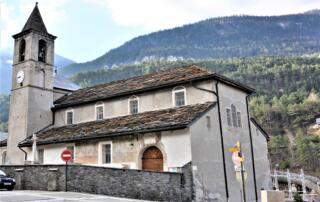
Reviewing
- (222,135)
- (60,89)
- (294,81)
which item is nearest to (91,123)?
(60,89)

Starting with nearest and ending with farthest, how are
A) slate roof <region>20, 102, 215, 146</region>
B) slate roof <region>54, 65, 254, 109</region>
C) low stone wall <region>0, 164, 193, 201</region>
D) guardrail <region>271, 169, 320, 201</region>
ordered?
low stone wall <region>0, 164, 193, 201</region>, slate roof <region>20, 102, 215, 146</region>, slate roof <region>54, 65, 254, 109</region>, guardrail <region>271, 169, 320, 201</region>

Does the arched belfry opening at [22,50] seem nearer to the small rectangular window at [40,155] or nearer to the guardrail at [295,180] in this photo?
the small rectangular window at [40,155]

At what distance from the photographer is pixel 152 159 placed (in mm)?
21188

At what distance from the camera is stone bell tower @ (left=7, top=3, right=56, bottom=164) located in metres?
30.3

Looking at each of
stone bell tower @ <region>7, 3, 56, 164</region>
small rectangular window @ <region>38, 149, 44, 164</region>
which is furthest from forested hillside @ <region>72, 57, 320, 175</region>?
small rectangular window @ <region>38, 149, 44, 164</region>

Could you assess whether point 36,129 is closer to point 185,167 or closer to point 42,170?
point 42,170

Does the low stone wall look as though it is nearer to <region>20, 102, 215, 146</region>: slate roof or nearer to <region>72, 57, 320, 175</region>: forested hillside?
<region>20, 102, 215, 146</region>: slate roof

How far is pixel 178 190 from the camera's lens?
690 inches

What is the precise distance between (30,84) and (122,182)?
17.5m

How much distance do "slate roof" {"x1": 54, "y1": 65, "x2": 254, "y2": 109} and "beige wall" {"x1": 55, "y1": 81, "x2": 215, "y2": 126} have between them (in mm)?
452

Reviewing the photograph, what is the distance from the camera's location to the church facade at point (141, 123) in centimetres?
2033

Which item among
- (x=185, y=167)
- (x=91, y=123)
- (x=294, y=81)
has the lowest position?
(x=185, y=167)

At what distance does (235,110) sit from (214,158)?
5.37m

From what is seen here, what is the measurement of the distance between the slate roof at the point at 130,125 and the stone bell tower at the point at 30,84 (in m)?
2.13
